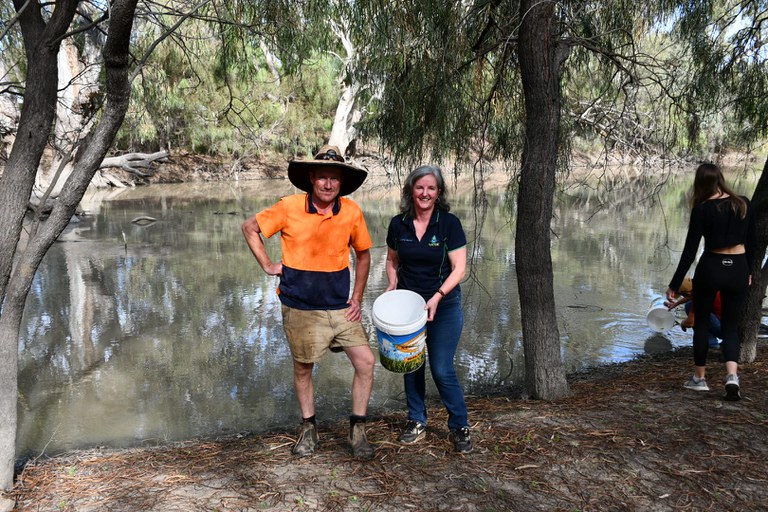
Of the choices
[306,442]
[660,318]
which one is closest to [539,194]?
[306,442]

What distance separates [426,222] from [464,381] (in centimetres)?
254

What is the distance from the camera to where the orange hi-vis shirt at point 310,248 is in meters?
2.86

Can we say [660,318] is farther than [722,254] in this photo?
Yes

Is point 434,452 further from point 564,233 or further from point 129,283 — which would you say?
point 564,233

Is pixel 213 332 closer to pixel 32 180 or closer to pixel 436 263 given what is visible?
pixel 32 180

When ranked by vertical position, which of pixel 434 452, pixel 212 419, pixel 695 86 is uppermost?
pixel 695 86

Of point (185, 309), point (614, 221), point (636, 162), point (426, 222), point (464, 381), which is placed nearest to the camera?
point (426, 222)

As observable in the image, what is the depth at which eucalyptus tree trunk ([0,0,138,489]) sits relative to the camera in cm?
274

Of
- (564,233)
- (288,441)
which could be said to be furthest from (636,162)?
(564,233)

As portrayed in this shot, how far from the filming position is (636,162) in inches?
225

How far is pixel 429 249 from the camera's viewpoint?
2.95m

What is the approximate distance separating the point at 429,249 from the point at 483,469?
1043 mm

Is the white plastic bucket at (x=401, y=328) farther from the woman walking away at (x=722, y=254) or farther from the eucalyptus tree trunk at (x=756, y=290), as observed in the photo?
the eucalyptus tree trunk at (x=756, y=290)

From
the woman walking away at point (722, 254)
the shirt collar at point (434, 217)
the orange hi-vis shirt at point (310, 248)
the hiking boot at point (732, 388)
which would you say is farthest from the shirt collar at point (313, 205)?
the hiking boot at point (732, 388)
